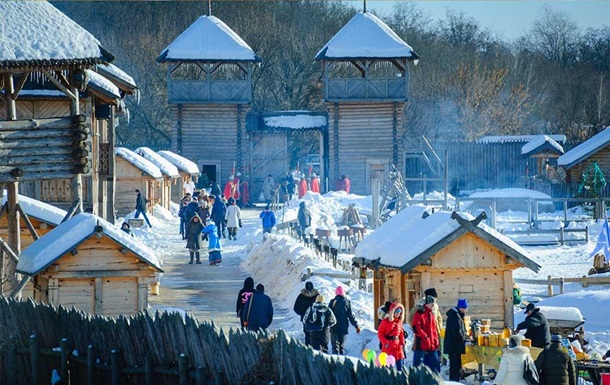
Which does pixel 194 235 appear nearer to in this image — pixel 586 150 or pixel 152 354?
pixel 152 354

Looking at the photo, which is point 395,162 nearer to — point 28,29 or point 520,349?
point 28,29

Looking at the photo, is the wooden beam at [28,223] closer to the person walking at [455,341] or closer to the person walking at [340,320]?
the person walking at [340,320]

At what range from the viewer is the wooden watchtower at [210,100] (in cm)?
5769

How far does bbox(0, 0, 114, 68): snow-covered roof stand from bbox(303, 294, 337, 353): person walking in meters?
6.79

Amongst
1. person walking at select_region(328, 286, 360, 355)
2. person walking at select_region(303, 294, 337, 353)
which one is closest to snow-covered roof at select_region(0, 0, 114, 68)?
person walking at select_region(328, 286, 360, 355)

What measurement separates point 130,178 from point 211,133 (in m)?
11.8

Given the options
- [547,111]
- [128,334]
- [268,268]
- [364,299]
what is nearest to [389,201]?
[268,268]

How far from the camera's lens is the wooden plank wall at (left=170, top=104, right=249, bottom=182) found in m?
58.5

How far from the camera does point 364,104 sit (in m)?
56.5

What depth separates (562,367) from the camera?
14945 millimetres

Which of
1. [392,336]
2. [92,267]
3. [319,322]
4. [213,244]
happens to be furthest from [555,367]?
[213,244]

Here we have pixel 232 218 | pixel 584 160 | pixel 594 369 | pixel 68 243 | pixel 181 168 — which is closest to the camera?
pixel 594 369

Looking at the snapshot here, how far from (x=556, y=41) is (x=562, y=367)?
305ft

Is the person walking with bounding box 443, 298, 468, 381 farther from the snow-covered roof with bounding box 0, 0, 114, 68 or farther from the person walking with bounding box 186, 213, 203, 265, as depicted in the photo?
the person walking with bounding box 186, 213, 203, 265
